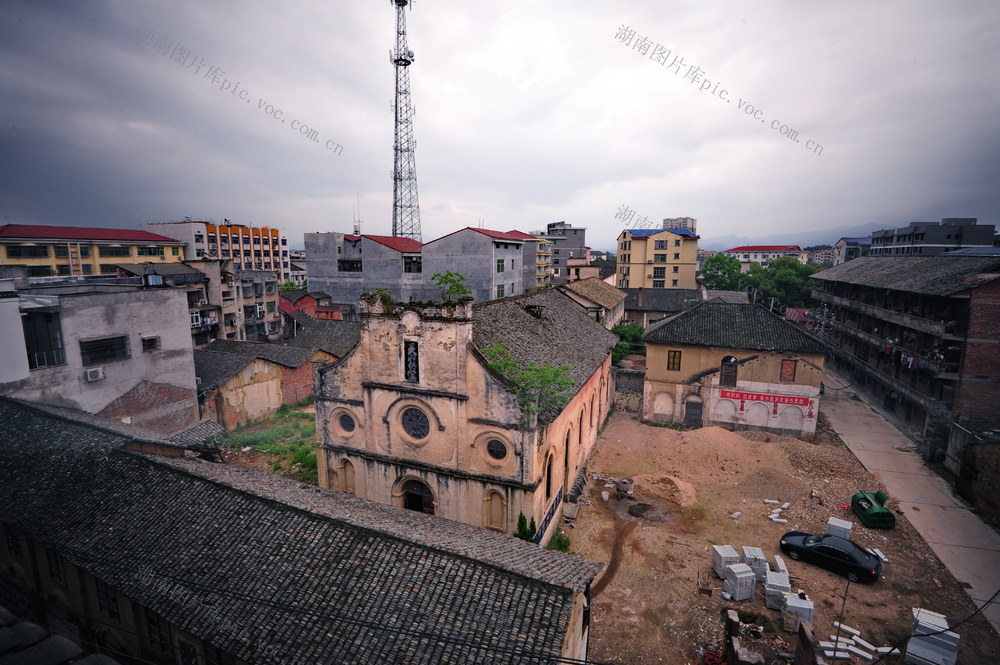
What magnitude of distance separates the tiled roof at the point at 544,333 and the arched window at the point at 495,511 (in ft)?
14.1

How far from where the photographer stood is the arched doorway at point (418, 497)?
2291cm

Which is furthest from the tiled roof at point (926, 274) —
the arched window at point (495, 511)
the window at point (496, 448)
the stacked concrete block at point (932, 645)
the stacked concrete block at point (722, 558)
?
the arched window at point (495, 511)

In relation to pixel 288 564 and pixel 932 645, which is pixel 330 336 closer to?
pixel 288 564

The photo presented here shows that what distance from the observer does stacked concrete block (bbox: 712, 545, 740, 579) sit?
770 inches

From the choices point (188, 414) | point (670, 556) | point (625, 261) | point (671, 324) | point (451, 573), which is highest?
point (625, 261)

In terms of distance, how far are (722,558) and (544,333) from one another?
49.3 ft

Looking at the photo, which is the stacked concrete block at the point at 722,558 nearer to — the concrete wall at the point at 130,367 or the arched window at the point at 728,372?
the arched window at the point at 728,372

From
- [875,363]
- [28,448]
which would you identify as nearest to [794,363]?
[875,363]

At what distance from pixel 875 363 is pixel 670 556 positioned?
35.5 m

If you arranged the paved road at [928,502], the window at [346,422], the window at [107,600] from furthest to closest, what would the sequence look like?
the window at [346,422]
the paved road at [928,502]
the window at [107,600]

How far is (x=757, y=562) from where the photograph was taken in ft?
64.1

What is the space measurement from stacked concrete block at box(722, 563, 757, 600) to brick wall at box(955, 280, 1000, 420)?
78.6 feet

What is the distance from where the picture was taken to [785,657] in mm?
15305

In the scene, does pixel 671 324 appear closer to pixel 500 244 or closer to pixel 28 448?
pixel 500 244
